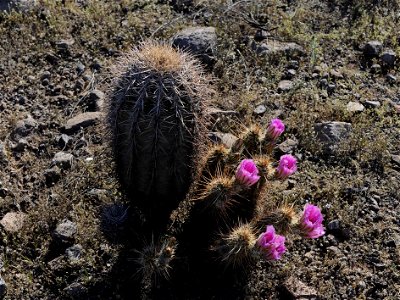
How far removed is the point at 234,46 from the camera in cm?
602

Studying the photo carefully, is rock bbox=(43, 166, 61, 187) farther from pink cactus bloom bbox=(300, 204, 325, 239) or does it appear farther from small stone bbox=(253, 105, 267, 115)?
pink cactus bloom bbox=(300, 204, 325, 239)

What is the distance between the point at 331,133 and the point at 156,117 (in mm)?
2219

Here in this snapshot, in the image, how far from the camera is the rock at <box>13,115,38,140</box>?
5.11 metres

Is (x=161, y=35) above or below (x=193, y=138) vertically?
below

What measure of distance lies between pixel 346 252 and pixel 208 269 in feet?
3.54

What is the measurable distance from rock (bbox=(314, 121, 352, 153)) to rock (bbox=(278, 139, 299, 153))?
0.72 ft

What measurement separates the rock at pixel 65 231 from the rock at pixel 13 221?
0.32 metres

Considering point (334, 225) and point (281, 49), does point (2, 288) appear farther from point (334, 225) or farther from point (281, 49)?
point (281, 49)

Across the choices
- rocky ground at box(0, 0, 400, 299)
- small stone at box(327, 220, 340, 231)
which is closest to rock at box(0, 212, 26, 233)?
rocky ground at box(0, 0, 400, 299)

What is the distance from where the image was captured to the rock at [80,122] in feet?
17.0

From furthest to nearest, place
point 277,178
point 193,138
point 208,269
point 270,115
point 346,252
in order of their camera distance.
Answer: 1. point 270,115
2. point 346,252
3. point 208,269
4. point 277,178
5. point 193,138

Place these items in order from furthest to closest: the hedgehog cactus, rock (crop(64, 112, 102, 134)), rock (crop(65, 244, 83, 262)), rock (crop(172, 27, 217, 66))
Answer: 1. rock (crop(172, 27, 217, 66))
2. rock (crop(64, 112, 102, 134))
3. rock (crop(65, 244, 83, 262))
4. the hedgehog cactus

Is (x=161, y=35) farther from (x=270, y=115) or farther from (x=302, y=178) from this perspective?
(x=302, y=178)

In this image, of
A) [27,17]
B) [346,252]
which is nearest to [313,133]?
[346,252]
